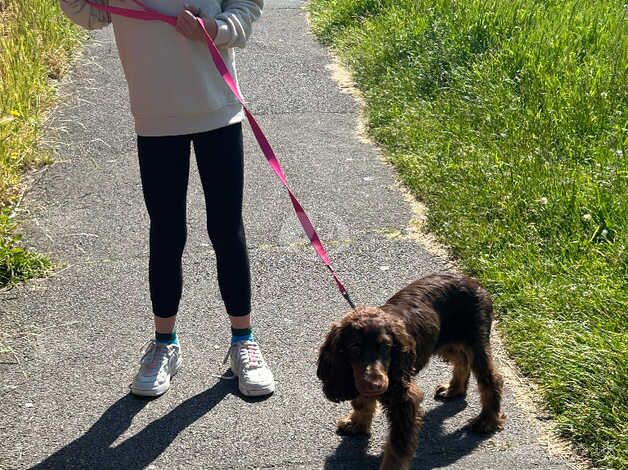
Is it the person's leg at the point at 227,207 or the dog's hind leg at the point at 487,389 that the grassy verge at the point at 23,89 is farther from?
the dog's hind leg at the point at 487,389

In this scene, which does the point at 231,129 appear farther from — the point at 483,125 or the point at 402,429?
the point at 483,125

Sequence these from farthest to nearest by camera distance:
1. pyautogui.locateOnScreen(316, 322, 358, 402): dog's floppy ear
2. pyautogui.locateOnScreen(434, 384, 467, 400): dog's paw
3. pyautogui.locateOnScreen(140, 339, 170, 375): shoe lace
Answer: pyautogui.locateOnScreen(140, 339, 170, 375): shoe lace → pyautogui.locateOnScreen(434, 384, 467, 400): dog's paw → pyautogui.locateOnScreen(316, 322, 358, 402): dog's floppy ear

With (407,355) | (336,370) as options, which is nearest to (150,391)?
(336,370)

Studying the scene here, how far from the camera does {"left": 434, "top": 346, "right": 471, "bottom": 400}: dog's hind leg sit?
4180 mm

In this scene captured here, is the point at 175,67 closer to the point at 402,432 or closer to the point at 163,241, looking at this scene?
the point at 163,241

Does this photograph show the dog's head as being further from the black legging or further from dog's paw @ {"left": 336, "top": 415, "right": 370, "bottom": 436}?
the black legging

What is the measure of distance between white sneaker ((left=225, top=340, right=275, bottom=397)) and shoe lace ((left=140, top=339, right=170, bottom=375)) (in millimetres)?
308

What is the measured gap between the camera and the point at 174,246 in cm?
429

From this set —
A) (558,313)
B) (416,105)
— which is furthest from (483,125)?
(558,313)

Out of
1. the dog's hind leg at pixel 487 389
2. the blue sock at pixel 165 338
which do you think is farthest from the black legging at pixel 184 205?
the dog's hind leg at pixel 487 389

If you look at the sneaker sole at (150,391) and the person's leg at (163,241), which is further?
the sneaker sole at (150,391)

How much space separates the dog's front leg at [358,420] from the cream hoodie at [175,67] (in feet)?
4.17

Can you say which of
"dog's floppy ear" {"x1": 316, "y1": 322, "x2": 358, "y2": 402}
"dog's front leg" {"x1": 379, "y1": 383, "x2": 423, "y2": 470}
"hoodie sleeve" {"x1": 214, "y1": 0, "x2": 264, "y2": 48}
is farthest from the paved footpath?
"hoodie sleeve" {"x1": 214, "y1": 0, "x2": 264, "y2": 48}

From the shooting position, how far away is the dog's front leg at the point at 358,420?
12.8 feet
